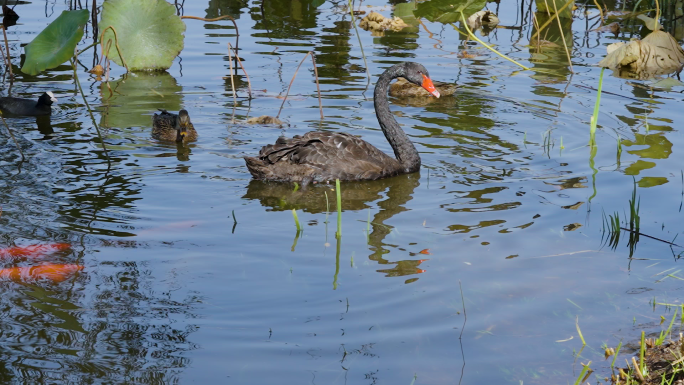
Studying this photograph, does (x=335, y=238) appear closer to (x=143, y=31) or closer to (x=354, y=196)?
(x=354, y=196)

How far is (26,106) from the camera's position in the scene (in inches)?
399

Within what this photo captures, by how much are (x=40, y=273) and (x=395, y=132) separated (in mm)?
4416

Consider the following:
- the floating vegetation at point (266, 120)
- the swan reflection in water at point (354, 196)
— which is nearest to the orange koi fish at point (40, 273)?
the swan reflection in water at point (354, 196)

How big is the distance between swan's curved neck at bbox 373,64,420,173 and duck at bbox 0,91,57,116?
179 inches

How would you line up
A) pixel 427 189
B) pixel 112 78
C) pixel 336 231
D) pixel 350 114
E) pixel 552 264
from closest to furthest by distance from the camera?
pixel 552 264 < pixel 336 231 < pixel 427 189 < pixel 350 114 < pixel 112 78

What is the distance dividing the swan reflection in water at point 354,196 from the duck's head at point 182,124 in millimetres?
1396

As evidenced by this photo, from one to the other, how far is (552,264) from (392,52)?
8273mm

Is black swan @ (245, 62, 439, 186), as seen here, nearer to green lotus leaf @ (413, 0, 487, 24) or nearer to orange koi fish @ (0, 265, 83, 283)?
orange koi fish @ (0, 265, 83, 283)

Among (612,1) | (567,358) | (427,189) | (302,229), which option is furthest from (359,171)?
(612,1)

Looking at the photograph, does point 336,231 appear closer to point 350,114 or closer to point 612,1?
point 350,114

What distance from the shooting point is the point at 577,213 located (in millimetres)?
7094

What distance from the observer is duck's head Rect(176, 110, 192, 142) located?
9.02 metres

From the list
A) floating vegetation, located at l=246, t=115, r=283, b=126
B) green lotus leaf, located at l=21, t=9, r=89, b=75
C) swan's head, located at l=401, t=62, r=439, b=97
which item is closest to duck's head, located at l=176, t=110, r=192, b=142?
floating vegetation, located at l=246, t=115, r=283, b=126

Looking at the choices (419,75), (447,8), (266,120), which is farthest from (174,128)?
(447,8)
